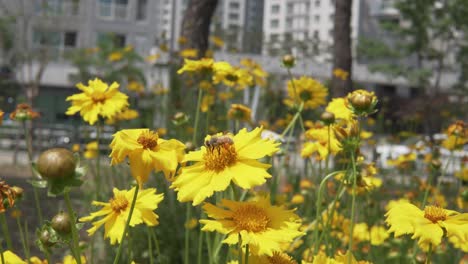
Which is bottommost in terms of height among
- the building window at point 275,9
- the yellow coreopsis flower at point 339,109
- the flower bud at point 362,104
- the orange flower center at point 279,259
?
the orange flower center at point 279,259

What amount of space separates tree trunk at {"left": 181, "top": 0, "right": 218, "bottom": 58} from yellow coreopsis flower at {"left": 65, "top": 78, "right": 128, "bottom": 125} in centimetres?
265

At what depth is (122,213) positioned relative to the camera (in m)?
0.84

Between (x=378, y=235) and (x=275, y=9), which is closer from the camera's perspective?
(x=378, y=235)

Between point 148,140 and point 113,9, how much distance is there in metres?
19.4

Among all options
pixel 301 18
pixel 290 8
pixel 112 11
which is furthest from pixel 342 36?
pixel 290 8

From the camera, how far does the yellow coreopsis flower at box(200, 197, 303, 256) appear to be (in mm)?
610

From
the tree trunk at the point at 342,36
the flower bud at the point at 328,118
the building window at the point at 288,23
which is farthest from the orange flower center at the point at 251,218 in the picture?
the building window at the point at 288,23

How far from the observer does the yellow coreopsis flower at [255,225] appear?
61 centimetres

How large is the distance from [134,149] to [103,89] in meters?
0.67

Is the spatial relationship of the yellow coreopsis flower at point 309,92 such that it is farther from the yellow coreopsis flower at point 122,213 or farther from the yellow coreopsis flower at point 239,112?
the yellow coreopsis flower at point 122,213

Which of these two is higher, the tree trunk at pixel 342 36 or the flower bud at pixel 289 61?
the tree trunk at pixel 342 36

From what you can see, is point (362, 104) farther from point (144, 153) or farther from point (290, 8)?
point (290, 8)

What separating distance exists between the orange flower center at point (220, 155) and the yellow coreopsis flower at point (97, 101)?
605mm

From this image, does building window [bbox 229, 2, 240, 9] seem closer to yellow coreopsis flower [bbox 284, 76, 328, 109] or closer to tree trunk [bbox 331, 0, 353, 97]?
tree trunk [bbox 331, 0, 353, 97]
